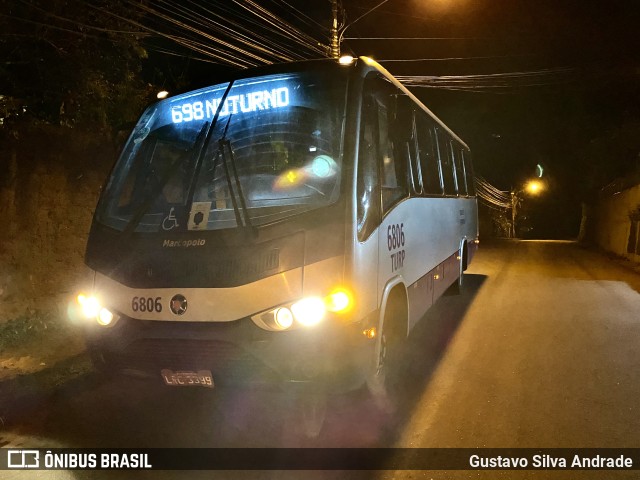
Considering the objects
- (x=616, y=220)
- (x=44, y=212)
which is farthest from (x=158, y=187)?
(x=616, y=220)

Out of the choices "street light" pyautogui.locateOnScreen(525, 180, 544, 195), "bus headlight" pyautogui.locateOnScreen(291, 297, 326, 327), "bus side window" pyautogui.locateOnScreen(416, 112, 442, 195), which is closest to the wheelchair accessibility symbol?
"bus headlight" pyautogui.locateOnScreen(291, 297, 326, 327)

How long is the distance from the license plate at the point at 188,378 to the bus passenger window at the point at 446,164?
5566mm

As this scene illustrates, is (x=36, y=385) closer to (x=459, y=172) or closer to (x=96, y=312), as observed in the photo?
(x=96, y=312)

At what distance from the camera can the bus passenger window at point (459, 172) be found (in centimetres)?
1027

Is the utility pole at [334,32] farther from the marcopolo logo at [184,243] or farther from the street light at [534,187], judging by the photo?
the street light at [534,187]

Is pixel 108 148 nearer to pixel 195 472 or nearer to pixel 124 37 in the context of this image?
pixel 124 37

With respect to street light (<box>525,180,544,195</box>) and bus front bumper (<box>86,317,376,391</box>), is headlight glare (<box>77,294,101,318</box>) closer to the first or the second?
bus front bumper (<box>86,317,376,391</box>)

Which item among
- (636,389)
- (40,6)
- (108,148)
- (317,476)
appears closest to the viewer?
(317,476)

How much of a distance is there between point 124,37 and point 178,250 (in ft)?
20.4

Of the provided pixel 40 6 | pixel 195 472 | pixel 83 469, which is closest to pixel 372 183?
pixel 195 472

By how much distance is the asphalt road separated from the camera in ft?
14.1

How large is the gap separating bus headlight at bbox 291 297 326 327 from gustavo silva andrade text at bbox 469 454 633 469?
1.57 m

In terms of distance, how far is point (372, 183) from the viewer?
443cm

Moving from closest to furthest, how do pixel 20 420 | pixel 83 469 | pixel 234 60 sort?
pixel 83 469 < pixel 20 420 < pixel 234 60
